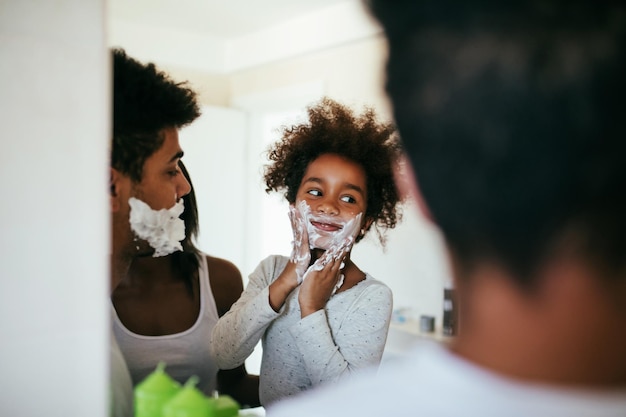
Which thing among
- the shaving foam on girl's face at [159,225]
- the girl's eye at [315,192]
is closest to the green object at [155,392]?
the shaving foam on girl's face at [159,225]

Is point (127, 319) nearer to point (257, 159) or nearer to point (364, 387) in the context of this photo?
point (257, 159)

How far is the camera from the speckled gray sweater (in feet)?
3.27

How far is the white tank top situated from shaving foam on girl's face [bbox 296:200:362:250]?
0.94 feet

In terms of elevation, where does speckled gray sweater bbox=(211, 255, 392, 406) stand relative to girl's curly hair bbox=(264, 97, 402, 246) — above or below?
below

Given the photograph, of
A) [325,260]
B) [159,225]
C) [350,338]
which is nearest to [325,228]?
[325,260]

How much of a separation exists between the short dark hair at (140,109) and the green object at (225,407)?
1.58 feet

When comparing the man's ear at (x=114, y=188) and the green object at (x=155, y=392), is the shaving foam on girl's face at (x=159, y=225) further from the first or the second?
the green object at (x=155, y=392)

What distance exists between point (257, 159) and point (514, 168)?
0.52m

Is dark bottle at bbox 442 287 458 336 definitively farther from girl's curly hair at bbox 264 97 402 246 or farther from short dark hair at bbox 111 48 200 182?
short dark hair at bbox 111 48 200 182

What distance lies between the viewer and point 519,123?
80 cm

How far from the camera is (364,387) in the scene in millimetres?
976

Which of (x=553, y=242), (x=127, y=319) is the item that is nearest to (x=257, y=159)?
(x=127, y=319)

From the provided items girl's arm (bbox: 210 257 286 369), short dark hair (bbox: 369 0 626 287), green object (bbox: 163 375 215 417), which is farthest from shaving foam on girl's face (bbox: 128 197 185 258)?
short dark hair (bbox: 369 0 626 287)

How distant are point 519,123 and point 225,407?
0.77 metres
